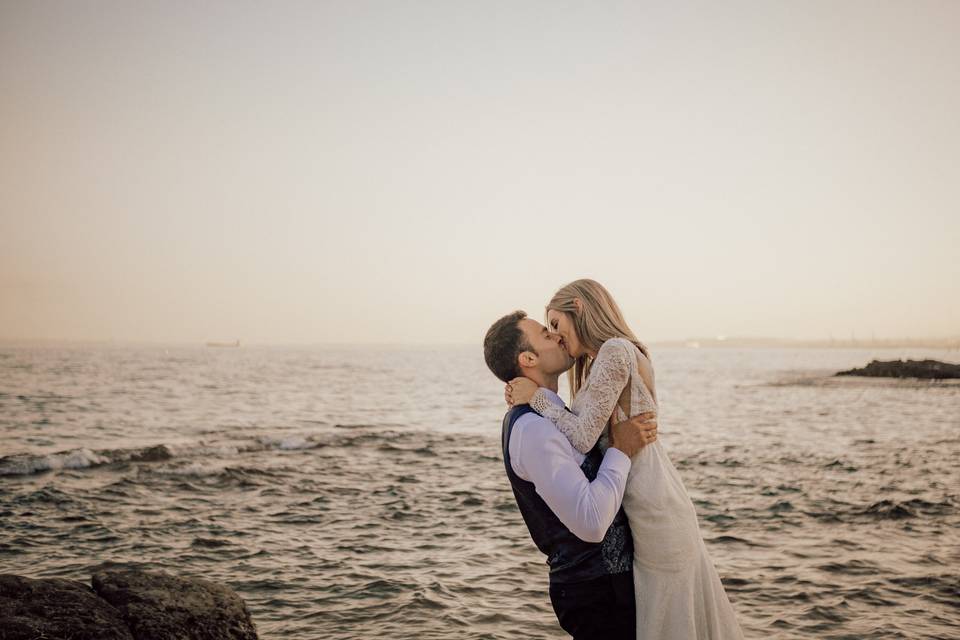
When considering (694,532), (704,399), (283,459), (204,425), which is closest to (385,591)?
(694,532)

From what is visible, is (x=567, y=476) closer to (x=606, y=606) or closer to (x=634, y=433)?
(x=634, y=433)

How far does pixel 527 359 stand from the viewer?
3545 millimetres

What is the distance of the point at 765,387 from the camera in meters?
61.6

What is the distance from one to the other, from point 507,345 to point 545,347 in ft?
0.64

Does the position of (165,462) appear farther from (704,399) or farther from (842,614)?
(704,399)

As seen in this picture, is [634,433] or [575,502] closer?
[575,502]

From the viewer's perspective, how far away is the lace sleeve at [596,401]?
10.7 feet

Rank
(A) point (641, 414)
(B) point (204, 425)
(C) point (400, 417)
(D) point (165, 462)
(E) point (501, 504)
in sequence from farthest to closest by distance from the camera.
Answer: (C) point (400, 417)
(B) point (204, 425)
(D) point (165, 462)
(E) point (501, 504)
(A) point (641, 414)

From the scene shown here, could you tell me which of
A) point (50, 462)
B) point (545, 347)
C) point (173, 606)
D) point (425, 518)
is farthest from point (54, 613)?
point (50, 462)

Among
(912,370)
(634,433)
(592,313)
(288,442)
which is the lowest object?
(288,442)

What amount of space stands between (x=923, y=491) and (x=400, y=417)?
79.3ft

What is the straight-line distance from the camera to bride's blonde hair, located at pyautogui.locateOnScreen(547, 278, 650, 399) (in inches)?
141

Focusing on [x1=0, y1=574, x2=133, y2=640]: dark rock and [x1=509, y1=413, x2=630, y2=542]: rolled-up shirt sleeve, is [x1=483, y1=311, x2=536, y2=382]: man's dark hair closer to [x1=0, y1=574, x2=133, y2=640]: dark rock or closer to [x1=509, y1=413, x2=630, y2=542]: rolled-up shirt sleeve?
[x1=509, y1=413, x2=630, y2=542]: rolled-up shirt sleeve

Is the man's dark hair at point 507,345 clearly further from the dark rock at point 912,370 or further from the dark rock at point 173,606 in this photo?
the dark rock at point 912,370
